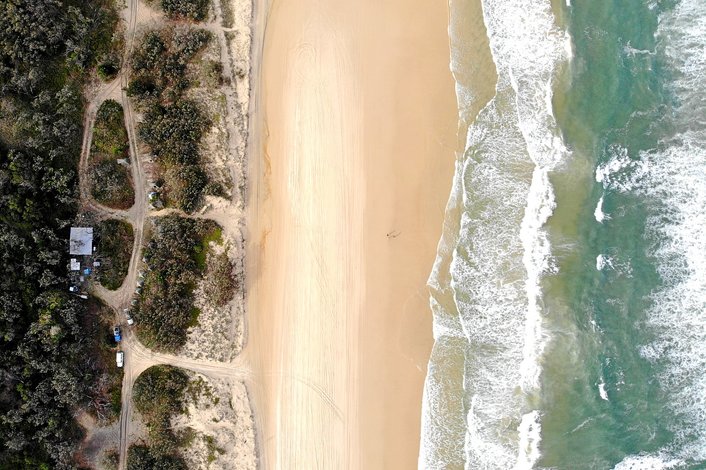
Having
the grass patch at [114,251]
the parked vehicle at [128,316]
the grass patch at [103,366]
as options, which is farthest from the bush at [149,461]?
the grass patch at [114,251]

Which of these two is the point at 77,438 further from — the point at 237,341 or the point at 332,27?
the point at 332,27

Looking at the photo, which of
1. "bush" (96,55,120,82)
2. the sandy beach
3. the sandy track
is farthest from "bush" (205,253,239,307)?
"bush" (96,55,120,82)

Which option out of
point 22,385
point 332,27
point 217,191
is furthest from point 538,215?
point 22,385

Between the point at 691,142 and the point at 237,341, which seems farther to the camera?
the point at 237,341

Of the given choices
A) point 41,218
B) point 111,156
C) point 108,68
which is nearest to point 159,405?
point 41,218

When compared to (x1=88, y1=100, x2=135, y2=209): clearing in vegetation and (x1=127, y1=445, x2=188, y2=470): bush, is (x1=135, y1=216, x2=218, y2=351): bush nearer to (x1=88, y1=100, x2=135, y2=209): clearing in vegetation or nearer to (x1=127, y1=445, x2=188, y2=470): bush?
(x1=88, y1=100, x2=135, y2=209): clearing in vegetation

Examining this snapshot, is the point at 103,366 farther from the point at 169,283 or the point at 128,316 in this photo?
the point at 169,283

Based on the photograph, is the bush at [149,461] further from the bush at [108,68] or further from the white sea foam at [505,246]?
the bush at [108,68]
